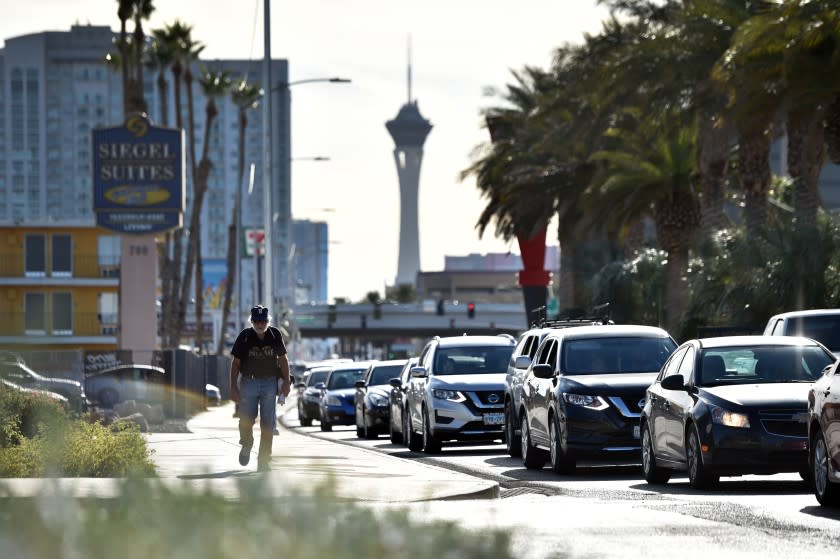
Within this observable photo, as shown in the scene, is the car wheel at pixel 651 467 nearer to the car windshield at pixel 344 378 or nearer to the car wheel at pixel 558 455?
the car wheel at pixel 558 455

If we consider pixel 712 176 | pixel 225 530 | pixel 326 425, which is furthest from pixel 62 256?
pixel 225 530

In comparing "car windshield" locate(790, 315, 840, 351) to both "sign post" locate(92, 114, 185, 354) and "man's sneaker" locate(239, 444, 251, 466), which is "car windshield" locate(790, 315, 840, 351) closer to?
"man's sneaker" locate(239, 444, 251, 466)

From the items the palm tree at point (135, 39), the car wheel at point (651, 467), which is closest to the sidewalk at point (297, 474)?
the car wheel at point (651, 467)

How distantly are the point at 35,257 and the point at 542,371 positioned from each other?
2486 inches

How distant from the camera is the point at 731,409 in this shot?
1608 centimetres

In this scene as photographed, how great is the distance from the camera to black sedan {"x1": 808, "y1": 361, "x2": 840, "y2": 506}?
45.1ft

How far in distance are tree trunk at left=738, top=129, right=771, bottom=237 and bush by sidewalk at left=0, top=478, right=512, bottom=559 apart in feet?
108

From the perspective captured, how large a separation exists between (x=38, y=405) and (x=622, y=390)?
23.7ft

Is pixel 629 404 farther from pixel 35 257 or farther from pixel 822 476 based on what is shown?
pixel 35 257

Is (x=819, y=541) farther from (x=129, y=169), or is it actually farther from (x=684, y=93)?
(x=129, y=169)

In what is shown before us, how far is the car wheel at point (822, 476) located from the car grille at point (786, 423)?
1.34m

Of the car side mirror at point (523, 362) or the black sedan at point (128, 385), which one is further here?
the black sedan at point (128, 385)

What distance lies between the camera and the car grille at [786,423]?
15.9m

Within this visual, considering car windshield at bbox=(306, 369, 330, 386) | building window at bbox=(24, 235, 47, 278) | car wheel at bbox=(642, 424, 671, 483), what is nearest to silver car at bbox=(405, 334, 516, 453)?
car wheel at bbox=(642, 424, 671, 483)
